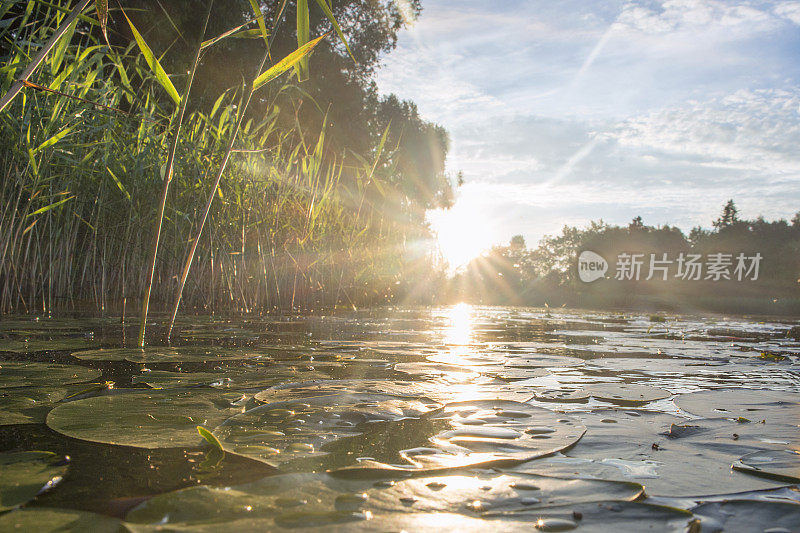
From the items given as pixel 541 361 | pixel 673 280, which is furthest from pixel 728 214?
pixel 541 361

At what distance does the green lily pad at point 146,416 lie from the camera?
0.80 metres

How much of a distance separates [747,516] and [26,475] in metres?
0.86

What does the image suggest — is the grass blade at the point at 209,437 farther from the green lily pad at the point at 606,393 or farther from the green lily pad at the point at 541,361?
the green lily pad at the point at 541,361

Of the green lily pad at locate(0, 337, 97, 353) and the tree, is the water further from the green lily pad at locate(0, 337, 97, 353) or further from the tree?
the tree

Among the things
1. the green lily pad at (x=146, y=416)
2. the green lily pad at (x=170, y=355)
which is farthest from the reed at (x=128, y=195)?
the green lily pad at (x=146, y=416)

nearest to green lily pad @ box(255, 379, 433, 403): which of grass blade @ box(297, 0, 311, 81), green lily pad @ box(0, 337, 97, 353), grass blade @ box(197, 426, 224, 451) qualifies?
grass blade @ box(197, 426, 224, 451)

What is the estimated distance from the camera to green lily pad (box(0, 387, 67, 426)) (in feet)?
2.93

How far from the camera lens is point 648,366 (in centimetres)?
A: 198

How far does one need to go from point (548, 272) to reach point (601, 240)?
17983mm

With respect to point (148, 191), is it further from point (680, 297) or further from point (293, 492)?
point (680, 297)

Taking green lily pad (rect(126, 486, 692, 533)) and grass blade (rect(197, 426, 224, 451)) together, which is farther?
grass blade (rect(197, 426, 224, 451))

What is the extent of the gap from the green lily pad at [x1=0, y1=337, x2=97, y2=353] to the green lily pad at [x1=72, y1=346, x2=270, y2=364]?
160mm

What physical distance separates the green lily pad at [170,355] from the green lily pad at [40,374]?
0.18 metres

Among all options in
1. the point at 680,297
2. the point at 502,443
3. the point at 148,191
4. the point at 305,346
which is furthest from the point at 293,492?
the point at 680,297
